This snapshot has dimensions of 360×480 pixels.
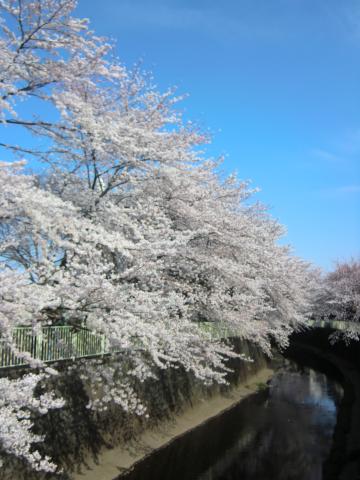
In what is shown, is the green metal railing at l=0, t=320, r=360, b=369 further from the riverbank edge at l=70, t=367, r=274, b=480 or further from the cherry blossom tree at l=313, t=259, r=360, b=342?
the cherry blossom tree at l=313, t=259, r=360, b=342

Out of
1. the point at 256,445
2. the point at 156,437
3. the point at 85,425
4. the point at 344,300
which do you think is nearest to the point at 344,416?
the point at 256,445

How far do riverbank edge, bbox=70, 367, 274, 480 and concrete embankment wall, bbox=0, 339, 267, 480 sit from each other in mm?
144

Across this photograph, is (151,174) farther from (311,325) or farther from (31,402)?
(311,325)

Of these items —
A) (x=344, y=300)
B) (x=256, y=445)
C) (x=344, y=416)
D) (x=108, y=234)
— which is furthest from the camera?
(x=344, y=300)

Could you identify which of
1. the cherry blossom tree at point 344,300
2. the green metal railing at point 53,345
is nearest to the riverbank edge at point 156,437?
the green metal railing at point 53,345

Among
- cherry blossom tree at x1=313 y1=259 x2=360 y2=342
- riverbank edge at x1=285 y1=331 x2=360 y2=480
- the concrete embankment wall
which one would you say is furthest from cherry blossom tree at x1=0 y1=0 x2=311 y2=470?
cherry blossom tree at x1=313 y1=259 x2=360 y2=342

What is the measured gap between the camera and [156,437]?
1577 centimetres

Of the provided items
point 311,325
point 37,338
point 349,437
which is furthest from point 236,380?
point 311,325

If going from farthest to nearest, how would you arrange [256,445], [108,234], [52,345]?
[256,445], [52,345], [108,234]

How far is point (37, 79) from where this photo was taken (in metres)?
8.63

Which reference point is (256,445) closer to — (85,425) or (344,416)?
(344,416)

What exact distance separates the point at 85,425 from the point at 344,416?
13.8 meters

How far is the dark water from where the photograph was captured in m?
13.9

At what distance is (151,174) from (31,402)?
292 inches
